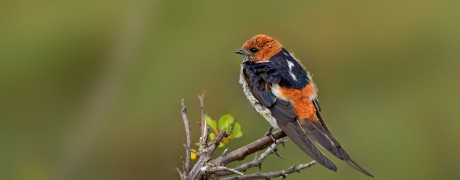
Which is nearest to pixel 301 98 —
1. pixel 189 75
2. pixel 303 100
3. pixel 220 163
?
pixel 303 100

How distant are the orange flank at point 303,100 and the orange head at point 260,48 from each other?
147 mm

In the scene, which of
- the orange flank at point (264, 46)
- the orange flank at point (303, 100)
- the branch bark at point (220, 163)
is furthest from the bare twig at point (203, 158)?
the orange flank at point (264, 46)

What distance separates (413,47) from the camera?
3.28m

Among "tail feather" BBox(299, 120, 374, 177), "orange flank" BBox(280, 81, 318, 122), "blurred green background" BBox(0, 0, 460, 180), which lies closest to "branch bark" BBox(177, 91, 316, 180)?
"tail feather" BBox(299, 120, 374, 177)

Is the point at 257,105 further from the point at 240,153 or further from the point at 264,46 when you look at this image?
the point at 240,153

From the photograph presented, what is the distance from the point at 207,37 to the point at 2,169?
39.8 inches

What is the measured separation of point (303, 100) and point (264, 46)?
21cm

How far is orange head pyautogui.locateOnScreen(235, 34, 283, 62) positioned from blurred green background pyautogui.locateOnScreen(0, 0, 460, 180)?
1044 millimetres

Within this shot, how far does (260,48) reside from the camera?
5.65ft

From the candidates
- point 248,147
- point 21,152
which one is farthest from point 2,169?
point 248,147

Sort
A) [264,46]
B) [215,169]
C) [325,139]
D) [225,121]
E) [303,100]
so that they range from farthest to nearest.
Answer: [264,46]
[303,100]
[325,139]
[225,121]
[215,169]

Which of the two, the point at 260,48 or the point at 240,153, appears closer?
the point at 240,153

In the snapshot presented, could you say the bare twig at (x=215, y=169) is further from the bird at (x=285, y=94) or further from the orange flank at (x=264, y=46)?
the orange flank at (x=264, y=46)

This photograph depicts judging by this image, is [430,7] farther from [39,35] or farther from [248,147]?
[248,147]
